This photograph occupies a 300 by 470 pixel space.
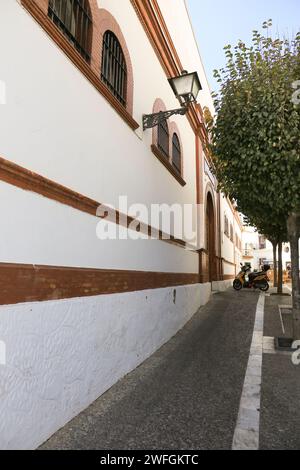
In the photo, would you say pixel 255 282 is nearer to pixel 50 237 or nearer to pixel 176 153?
pixel 176 153

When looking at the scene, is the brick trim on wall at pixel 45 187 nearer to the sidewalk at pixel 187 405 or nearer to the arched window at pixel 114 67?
the arched window at pixel 114 67

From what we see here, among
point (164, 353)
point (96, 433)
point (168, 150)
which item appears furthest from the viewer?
point (168, 150)

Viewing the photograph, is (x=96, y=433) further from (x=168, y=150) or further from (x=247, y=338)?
(x=168, y=150)

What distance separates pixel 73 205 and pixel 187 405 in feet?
8.53

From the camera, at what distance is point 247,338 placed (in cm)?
677

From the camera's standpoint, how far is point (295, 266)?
6.63 m

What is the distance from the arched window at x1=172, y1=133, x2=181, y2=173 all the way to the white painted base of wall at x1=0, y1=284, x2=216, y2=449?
4481 mm

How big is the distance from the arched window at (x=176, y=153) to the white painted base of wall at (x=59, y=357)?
448cm

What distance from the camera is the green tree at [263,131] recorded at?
5.70 metres

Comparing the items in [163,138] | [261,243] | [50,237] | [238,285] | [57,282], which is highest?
[163,138]

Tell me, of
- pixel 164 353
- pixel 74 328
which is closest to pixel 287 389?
pixel 164 353

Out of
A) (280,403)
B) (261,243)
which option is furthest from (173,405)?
(261,243)
